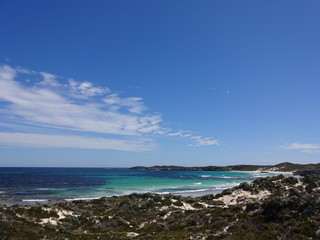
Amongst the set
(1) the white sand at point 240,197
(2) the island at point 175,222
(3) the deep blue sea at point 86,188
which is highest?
(1) the white sand at point 240,197

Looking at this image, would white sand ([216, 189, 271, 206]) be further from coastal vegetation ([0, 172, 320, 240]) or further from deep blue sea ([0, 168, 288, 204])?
deep blue sea ([0, 168, 288, 204])

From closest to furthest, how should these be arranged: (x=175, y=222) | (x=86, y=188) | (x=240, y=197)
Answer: (x=175, y=222)
(x=240, y=197)
(x=86, y=188)

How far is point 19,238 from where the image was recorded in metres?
20.0

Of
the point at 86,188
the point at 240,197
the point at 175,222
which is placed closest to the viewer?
the point at 175,222

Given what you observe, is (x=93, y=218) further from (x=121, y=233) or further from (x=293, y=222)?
(x=293, y=222)

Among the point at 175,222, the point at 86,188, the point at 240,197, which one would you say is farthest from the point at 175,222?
the point at 86,188

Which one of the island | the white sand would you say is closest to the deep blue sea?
the white sand

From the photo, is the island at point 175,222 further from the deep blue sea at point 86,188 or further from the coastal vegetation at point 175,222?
the deep blue sea at point 86,188

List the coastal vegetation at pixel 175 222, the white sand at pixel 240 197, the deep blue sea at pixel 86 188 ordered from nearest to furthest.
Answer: the coastal vegetation at pixel 175 222, the white sand at pixel 240 197, the deep blue sea at pixel 86 188

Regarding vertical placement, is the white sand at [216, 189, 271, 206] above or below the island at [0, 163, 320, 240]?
above

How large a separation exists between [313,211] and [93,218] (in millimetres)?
18900

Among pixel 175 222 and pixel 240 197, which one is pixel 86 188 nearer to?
pixel 240 197

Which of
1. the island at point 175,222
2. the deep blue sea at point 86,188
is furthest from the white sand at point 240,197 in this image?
the deep blue sea at point 86,188

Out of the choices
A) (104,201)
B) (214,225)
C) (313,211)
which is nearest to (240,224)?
(214,225)
